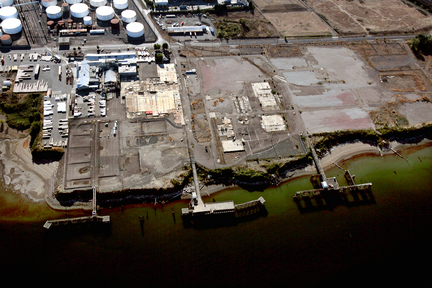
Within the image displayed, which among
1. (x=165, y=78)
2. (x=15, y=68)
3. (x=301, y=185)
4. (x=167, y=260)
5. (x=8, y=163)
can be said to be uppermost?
(x=15, y=68)

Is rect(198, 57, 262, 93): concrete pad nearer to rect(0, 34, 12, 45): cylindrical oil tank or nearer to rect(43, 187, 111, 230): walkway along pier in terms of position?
rect(43, 187, 111, 230): walkway along pier

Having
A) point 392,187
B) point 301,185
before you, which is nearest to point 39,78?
point 301,185

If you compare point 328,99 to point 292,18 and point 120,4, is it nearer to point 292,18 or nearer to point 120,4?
point 292,18

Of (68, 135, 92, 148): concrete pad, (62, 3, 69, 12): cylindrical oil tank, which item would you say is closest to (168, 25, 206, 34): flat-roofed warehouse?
(62, 3, 69, 12): cylindrical oil tank

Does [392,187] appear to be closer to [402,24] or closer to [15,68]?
[402,24]

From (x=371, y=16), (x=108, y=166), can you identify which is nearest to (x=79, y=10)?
(x=108, y=166)

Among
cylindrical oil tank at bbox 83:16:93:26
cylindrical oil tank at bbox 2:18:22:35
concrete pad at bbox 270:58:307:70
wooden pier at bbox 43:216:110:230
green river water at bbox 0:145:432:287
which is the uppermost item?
cylindrical oil tank at bbox 83:16:93:26
